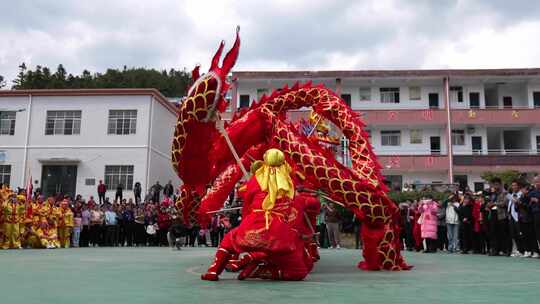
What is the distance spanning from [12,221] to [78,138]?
42.0ft

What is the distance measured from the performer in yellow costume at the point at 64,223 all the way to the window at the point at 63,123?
37.7ft

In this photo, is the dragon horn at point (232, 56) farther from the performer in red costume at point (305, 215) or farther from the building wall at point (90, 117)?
the building wall at point (90, 117)

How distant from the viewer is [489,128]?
31.7 metres

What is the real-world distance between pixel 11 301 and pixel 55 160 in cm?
2411

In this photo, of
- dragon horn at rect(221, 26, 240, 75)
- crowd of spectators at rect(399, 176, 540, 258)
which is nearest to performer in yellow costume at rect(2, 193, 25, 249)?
dragon horn at rect(221, 26, 240, 75)

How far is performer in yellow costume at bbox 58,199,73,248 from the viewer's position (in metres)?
16.7

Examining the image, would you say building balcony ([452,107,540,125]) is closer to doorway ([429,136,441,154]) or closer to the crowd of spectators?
doorway ([429,136,441,154])

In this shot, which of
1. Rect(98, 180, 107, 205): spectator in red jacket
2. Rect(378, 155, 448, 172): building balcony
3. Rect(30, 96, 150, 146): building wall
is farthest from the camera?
Rect(378, 155, 448, 172): building balcony

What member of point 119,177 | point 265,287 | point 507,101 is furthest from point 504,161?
point 265,287

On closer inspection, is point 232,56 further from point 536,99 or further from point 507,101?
point 507,101

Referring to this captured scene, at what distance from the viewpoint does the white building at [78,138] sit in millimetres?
26781

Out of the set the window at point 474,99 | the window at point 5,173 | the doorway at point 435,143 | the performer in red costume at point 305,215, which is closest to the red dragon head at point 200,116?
the performer in red costume at point 305,215

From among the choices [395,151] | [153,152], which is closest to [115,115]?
[153,152]

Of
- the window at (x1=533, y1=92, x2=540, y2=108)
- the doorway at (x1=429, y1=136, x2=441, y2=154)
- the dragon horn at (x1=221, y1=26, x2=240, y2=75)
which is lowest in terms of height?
the dragon horn at (x1=221, y1=26, x2=240, y2=75)
